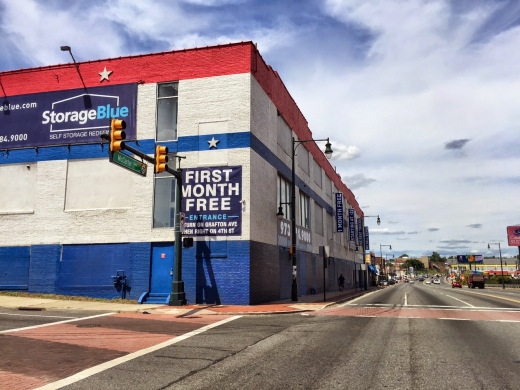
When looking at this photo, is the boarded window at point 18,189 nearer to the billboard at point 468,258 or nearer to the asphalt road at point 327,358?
the asphalt road at point 327,358

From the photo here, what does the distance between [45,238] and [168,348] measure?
611 inches

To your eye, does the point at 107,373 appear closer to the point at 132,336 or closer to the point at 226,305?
the point at 132,336

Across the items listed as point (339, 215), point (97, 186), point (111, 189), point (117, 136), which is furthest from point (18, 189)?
point (339, 215)

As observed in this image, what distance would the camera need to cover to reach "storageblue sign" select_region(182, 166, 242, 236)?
19.7 m

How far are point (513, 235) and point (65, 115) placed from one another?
4053 inches

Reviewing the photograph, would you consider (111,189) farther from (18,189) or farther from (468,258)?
(468,258)

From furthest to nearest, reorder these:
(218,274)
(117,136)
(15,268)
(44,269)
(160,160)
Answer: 1. (15,268)
2. (44,269)
3. (218,274)
4. (160,160)
5. (117,136)

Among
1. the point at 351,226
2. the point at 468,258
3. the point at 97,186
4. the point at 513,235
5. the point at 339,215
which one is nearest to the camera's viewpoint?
the point at 97,186

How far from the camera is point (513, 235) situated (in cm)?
9825

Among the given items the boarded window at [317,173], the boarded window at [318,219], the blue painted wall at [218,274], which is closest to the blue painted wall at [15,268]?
the blue painted wall at [218,274]

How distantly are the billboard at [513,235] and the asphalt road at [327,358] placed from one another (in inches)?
3839

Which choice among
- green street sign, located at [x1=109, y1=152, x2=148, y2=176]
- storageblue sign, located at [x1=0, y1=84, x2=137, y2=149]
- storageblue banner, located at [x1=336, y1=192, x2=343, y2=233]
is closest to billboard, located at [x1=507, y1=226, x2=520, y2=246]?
storageblue banner, located at [x1=336, y1=192, x2=343, y2=233]

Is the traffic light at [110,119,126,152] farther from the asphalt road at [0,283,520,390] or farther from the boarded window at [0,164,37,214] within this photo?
the boarded window at [0,164,37,214]

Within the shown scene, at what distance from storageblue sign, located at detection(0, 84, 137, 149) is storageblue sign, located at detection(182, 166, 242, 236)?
4.41 metres
